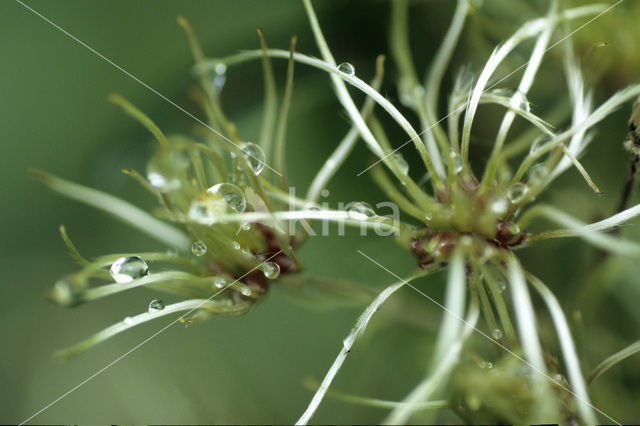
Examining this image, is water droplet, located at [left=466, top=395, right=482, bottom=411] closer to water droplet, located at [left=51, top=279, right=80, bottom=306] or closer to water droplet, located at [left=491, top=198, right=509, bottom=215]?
water droplet, located at [left=491, top=198, right=509, bottom=215]

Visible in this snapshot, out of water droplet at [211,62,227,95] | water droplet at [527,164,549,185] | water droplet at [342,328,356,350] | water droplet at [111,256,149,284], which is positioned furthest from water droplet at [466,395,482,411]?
water droplet at [211,62,227,95]

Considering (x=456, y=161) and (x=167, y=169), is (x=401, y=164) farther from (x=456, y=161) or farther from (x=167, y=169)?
(x=167, y=169)

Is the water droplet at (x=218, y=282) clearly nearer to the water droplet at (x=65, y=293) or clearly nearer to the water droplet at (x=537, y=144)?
the water droplet at (x=65, y=293)

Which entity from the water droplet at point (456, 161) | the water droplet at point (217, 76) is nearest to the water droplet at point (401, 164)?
the water droplet at point (456, 161)

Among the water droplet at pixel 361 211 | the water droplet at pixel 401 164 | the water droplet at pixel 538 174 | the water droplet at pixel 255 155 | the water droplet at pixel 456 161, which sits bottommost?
the water droplet at pixel 538 174

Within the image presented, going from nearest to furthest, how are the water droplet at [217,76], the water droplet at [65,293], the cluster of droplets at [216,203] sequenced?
the water droplet at [65,293] → the cluster of droplets at [216,203] → the water droplet at [217,76]

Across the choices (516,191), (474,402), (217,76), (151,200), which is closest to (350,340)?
(474,402)
